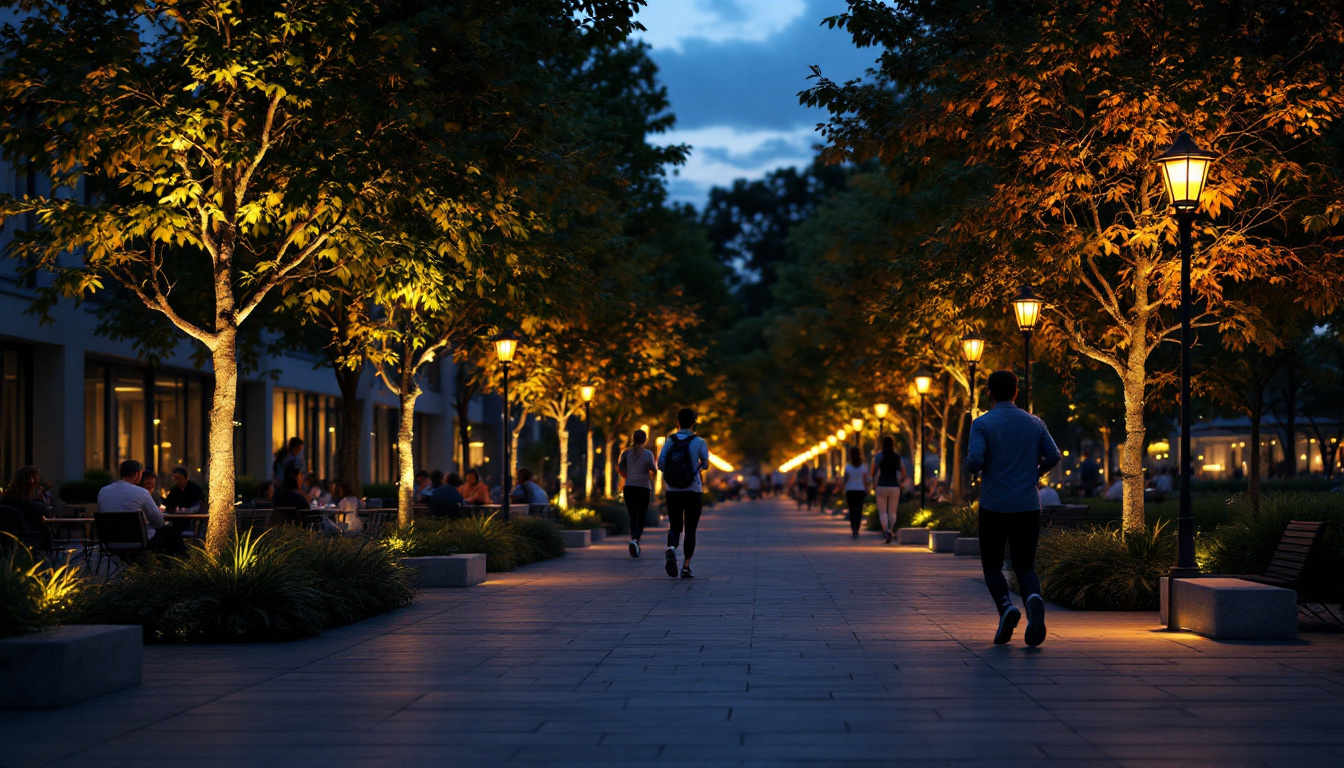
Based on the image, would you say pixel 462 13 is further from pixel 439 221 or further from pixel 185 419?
pixel 185 419

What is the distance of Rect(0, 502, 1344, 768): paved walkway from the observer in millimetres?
6633

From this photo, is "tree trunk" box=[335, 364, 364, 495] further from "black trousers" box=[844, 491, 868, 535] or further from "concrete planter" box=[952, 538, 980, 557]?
"black trousers" box=[844, 491, 868, 535]

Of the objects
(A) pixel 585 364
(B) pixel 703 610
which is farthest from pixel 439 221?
(A) pixel 585 364

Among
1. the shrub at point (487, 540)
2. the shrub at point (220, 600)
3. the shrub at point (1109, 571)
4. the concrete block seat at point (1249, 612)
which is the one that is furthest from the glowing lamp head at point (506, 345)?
the concrete block seat at point (1249, 612)

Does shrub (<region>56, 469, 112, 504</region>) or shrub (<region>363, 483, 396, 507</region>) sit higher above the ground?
shrub (<region>56, 469, 112, 504</region>)

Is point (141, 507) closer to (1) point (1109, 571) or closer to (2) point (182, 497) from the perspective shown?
(2) point (182, 497)

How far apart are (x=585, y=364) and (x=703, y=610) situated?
1702cm

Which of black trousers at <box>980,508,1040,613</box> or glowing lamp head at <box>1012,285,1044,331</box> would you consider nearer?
black trousers at <box>980,508,1040,613</box>

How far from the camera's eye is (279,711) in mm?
7820

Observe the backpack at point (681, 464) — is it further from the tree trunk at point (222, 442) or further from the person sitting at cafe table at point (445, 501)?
the tree trunk at point (222, 442)

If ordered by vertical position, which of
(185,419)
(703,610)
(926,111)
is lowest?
(703,610)

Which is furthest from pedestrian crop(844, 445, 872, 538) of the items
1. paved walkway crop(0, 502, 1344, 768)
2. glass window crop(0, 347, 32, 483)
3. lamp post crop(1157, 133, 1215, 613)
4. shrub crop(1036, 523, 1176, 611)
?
lamp post crop(1157, 133, 1215, 613)

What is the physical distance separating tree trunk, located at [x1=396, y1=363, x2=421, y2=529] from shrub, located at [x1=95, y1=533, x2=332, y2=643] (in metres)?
7.47

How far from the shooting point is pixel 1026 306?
1688cm
